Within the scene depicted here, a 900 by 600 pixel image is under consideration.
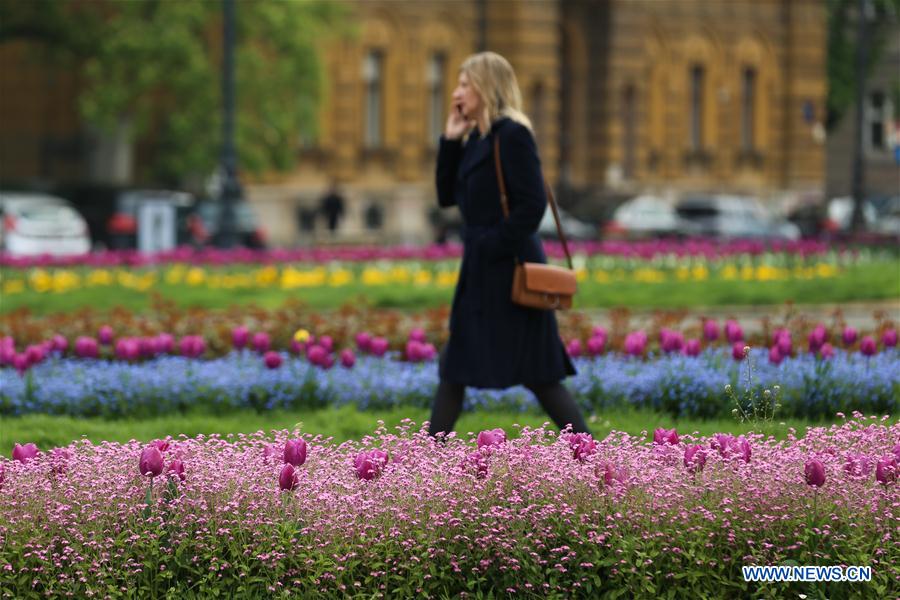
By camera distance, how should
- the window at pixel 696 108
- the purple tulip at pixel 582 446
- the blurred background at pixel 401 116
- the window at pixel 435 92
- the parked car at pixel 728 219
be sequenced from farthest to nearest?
the window at pixel 696 108, the window at pixel 435 92, the parked car at pixel 728 219, the blurred background at pixel 401 116, the purple tulip at pixel 582 446

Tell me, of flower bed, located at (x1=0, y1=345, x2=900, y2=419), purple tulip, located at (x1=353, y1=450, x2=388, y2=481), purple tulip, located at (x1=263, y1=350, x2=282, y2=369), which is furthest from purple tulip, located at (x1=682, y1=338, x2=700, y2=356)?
purple tulip, located at (x1=353, y1=450, x2=388, y2=481)

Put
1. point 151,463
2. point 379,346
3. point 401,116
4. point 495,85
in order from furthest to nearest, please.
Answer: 1. point 401,116
2. point 379,346
3. point 495,85
4. point 151,463

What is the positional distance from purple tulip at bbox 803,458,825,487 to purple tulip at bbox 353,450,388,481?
1.58 metres

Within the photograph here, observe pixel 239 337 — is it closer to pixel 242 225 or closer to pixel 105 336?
pixel 105 336

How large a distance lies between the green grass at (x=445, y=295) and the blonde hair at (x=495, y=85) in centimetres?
1136

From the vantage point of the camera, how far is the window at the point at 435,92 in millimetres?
49656

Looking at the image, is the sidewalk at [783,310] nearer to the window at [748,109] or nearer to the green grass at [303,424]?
the green grass at [303,424]

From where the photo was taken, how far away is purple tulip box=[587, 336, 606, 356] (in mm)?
12820

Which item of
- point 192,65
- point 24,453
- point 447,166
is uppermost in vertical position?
point 192,65

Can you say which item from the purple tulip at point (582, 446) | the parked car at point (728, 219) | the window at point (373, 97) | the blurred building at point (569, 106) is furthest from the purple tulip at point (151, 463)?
the window at point (373, 97)

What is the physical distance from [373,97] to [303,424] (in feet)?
125

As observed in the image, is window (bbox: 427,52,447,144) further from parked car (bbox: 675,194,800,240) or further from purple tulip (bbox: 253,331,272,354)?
purple tulip (bbox: 253,331,272,354)

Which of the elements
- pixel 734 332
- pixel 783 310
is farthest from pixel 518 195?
pixel 783 310

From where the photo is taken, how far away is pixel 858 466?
7430mm
